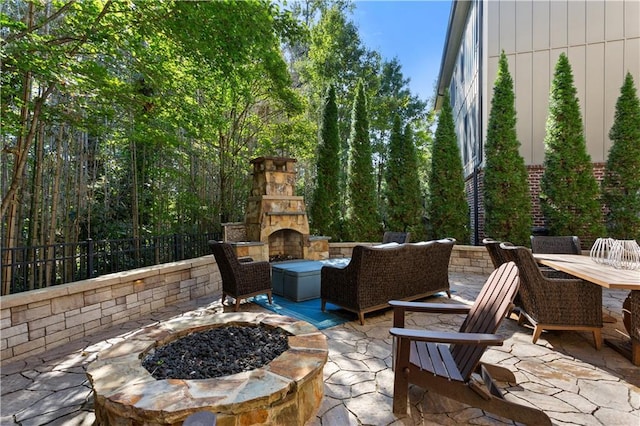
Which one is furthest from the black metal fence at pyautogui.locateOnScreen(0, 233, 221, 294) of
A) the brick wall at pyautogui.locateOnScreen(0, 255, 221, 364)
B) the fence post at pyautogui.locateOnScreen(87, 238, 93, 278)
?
the brick wall at pyautogui.locateOnScreen(0, 255, 221, 364)

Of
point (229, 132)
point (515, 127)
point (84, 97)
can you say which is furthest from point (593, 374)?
point (229, 132)

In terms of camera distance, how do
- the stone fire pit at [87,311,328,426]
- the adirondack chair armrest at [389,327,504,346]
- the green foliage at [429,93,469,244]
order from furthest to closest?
1. the green foliage at [429,93,469,244]
2. the adirondack chair armrest at [389,327,504,346]
3. the stone fire pit at [87,311,328,426]

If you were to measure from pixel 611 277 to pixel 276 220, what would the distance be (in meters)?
5.01

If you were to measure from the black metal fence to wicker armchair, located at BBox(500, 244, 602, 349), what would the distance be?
4.40 metres

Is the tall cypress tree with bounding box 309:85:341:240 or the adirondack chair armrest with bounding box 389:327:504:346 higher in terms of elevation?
Answer: the tall cypress tree with bounding box 309:85:341:240

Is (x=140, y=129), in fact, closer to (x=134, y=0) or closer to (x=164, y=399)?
(x=134, y=0)

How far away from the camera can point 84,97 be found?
13.2 feet

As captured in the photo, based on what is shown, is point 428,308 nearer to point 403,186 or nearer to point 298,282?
point 298,282

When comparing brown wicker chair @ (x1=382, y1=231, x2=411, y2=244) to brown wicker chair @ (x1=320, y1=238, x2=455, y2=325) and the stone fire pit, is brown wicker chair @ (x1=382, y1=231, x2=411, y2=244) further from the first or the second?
the stone fire pit

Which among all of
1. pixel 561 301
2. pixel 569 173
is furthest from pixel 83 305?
pixel 569 173

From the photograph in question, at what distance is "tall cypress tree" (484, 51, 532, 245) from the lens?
20.0 ft

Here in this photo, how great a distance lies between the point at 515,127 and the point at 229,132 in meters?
6.45

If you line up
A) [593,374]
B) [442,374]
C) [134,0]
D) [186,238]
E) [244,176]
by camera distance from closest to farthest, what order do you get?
[442,374]
[593,374]
[134,0]
[186,238]
[244,176]

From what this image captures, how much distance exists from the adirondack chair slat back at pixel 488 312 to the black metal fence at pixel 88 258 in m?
3.50
